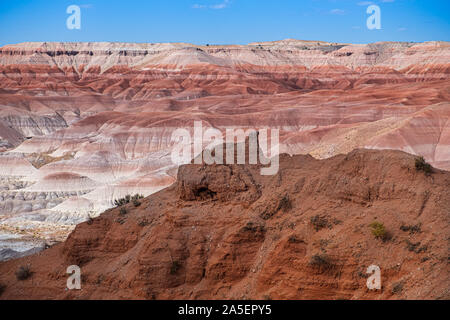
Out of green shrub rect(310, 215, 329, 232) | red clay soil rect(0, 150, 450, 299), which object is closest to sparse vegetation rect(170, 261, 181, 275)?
red clay soil rect(0, 150, 450, 299)

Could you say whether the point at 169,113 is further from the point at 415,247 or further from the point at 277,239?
the point at 415,247

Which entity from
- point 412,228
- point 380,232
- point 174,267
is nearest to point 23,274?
point 174,267

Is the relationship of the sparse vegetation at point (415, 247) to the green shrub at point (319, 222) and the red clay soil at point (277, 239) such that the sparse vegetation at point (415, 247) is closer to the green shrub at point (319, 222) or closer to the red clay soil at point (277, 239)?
the red clay soil at point (277, 239)

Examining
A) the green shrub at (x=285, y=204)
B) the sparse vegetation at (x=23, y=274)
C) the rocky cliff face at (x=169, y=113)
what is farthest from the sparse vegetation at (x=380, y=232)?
the rocky cliff face at (x=169, y=113)

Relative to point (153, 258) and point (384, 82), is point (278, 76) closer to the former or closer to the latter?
point (384, 82)

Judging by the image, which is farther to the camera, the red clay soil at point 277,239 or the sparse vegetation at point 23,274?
the sparse vegetation at point 23,274

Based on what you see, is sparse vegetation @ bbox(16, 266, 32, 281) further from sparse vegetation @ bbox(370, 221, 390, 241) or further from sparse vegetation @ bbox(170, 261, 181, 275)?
sparse vegetation @ bbox(370, 221, 390, 241)
